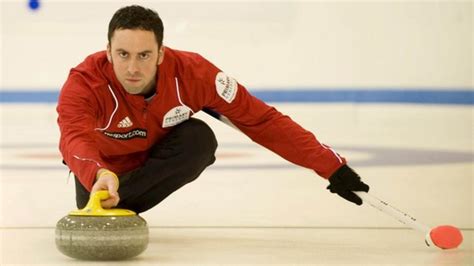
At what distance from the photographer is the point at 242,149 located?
21.2 ft

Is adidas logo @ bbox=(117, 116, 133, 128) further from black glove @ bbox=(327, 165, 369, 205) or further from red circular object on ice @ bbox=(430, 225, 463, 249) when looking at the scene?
red circular object on ice @ bbox=(430, 225, 463, 249)

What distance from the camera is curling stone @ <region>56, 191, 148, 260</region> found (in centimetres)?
226

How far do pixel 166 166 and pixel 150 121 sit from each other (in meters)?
0.20

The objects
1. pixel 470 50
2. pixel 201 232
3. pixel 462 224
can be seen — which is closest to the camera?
pixel 201 232

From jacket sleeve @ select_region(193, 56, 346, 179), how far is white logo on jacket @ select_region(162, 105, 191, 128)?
0.22ft

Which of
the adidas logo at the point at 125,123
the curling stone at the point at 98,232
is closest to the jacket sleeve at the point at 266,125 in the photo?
the adidas logo at the point at 125,123

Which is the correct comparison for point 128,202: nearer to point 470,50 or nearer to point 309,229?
point 309,229

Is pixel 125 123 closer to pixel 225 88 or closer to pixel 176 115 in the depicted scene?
pixel 176 115

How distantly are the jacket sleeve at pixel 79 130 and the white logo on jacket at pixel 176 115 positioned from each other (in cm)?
24

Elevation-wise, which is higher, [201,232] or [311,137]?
[311,137]

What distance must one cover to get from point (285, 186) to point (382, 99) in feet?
13.2

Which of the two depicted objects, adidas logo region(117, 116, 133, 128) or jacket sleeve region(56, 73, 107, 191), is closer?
jacket sleeve region(56, 73, 107, 191)

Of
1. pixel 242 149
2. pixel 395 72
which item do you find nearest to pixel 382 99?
pixel 395 72

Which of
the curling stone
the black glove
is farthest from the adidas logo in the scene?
the black glove
